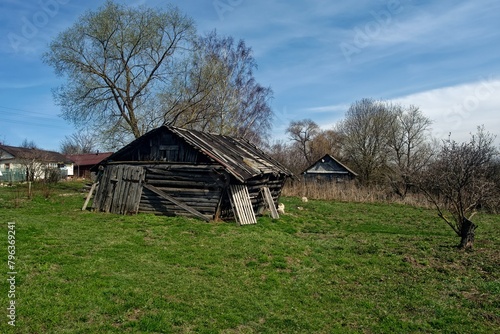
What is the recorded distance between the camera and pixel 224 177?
50.5ft

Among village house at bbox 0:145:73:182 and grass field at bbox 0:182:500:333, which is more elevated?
village house at bbox 0:145:73:182

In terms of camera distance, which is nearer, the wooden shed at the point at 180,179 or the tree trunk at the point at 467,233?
the tree trunk at the point at 467,233

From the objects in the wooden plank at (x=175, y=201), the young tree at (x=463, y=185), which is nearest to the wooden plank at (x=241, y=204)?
the wooden plank at (x=175, y=201)

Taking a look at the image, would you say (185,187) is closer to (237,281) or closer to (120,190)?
(120,190)

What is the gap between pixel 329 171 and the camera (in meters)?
43.8

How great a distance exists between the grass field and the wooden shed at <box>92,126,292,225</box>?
2003 millimetres

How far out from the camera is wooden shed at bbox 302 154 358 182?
4303 centimetres

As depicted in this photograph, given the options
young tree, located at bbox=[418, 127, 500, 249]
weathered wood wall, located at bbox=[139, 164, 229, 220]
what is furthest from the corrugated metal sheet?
young tree, located at bbox=[418, 127, 500, 249]

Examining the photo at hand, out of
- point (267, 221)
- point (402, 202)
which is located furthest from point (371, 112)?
point (267, 221)

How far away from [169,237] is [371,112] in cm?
3910

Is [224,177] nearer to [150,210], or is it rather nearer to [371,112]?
[150,210]

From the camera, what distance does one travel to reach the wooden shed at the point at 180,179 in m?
15.5

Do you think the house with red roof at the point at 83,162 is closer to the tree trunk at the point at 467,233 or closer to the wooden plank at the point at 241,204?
the wooden plank at the point at 241,204

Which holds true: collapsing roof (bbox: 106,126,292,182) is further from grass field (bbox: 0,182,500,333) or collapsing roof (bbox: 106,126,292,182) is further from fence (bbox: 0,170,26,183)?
fence (bbox: 0,170,26,183)
